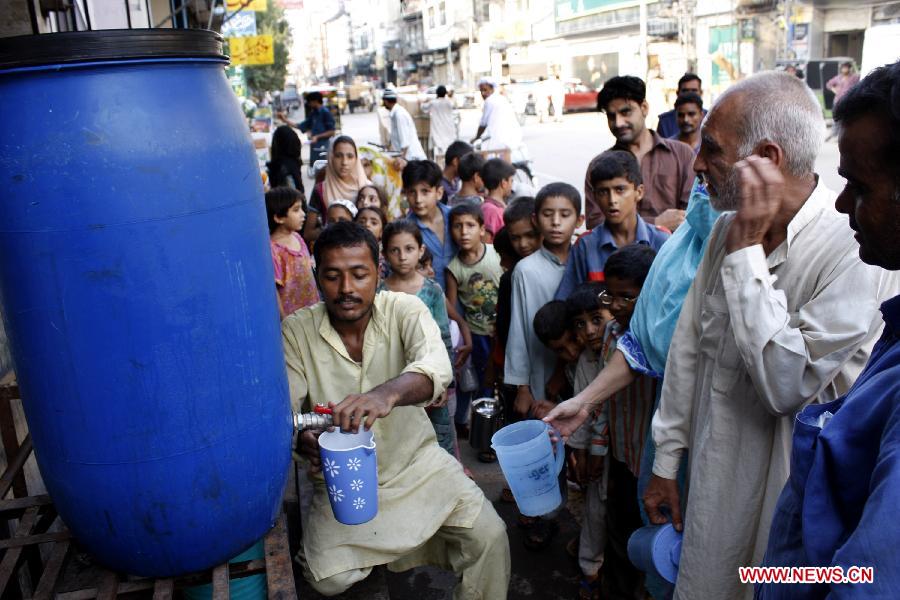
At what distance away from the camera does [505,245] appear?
372 cm

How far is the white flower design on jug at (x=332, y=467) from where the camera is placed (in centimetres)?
174

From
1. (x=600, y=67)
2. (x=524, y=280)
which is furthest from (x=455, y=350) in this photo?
(x=600, y=67)

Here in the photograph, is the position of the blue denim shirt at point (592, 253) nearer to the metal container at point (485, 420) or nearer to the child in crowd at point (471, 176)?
the metal container at point (485, 420)

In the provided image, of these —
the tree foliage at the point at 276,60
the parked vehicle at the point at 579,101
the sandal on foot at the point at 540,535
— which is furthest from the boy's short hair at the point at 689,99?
the tree foliage at the point at 276,60

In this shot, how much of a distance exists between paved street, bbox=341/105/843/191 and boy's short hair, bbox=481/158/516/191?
642cm

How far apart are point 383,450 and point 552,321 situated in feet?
2.90

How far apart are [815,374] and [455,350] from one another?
6.90 ft

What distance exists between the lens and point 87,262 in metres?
1.41

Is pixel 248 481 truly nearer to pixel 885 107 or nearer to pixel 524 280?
pixel 885 107

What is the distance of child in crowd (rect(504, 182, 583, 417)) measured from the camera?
3.01 m

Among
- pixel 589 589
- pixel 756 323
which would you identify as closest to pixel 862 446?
pixel 756 323

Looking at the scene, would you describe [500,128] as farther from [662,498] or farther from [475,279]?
[662,498]

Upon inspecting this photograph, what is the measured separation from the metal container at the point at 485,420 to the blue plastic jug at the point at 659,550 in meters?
1.25

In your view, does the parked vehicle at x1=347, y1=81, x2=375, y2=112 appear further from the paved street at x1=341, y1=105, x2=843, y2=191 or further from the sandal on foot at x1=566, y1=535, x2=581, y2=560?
the sandal on foot at x1=566, y1=535, x2=581, y2=560
